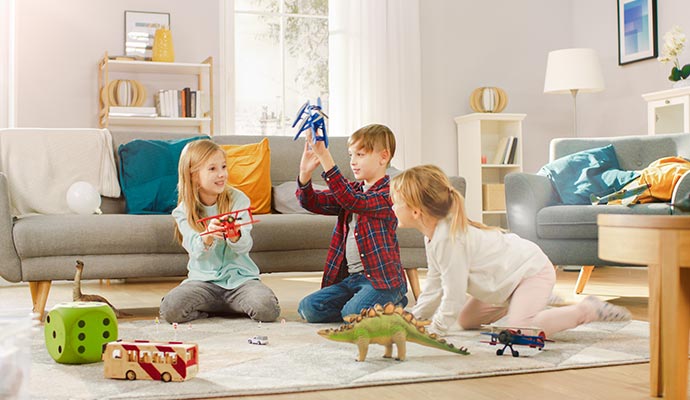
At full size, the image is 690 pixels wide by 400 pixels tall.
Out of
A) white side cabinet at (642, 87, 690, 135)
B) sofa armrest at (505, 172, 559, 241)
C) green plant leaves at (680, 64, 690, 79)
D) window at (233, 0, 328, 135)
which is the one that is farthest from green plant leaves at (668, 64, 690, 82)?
window at (233, 0, 328, 135)

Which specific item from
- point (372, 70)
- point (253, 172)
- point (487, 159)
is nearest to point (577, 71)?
point (487, 159)

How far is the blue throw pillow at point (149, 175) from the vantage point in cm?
368

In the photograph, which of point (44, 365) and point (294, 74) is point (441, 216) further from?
point (294, 74)

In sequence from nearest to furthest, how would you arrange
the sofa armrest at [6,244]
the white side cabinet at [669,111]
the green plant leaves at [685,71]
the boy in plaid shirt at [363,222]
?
the boy in plaid shirt at [363,222]
the sofa armrest at [6,244]
the white side cabinet at [669,111]
the green plant leaves at [685,71]

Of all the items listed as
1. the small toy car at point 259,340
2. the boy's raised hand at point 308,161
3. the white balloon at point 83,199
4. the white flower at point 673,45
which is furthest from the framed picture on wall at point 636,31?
the small toy car at point 259,340

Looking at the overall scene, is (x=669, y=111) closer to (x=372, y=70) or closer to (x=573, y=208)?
(x=573, y=208)

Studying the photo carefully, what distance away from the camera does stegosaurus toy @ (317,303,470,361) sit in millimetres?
2041

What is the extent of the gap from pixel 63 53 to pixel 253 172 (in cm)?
244

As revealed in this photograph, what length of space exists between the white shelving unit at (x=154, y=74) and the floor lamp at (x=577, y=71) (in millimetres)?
2459

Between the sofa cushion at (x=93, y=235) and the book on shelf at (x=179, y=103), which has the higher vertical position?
the book on shelf at (x=179, y=103)

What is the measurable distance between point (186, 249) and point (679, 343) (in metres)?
1.96

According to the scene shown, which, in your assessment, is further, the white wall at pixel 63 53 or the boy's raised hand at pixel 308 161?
the white wall at pixel 63 53

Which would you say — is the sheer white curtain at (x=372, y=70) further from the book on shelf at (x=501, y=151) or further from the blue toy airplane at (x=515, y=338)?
the blue toy airplane at (x=515, y=338)

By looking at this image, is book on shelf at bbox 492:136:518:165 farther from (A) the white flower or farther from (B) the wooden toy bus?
(B) the wooden toy bus
